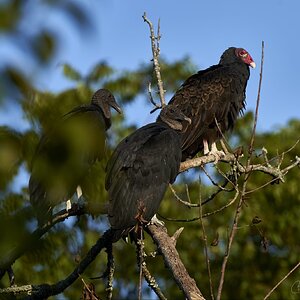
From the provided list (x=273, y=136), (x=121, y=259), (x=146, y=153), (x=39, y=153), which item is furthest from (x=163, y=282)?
(x=39, y=153)

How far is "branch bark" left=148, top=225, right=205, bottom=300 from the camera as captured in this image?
3233 mm

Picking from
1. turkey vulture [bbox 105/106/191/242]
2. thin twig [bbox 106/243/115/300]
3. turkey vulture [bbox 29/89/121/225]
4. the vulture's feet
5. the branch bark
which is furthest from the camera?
the vulture's feet

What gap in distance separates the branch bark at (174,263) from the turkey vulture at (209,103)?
1427 mm

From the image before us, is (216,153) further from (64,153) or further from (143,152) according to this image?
(64,153)

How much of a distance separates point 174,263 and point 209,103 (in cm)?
236

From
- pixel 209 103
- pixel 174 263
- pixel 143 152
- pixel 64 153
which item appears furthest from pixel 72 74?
pixel 64 153

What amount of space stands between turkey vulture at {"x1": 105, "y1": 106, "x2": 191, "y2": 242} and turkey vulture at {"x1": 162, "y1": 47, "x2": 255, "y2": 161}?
90 centimetres

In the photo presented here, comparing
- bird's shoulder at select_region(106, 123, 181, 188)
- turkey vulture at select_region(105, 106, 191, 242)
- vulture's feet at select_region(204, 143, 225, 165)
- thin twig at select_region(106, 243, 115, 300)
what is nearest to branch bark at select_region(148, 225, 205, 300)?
turkey vulture at select_region(105, 106, 191, 242)

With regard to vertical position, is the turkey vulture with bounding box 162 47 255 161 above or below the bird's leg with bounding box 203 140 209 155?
above

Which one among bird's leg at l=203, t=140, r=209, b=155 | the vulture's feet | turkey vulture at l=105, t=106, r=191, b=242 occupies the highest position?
bird's leg at l=203, t=140, r=209, b=155

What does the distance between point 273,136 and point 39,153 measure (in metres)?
10.1

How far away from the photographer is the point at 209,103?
5.70m

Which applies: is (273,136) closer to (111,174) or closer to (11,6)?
(111,174)

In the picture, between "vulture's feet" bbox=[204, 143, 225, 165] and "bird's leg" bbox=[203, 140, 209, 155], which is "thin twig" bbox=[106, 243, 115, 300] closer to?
"vulture's feet" bbox=[204, 143, 225, 165]
